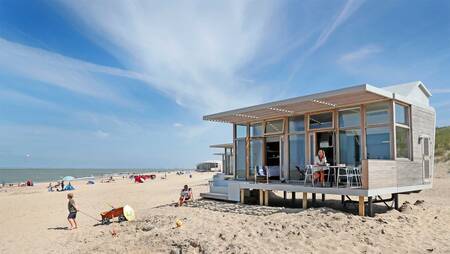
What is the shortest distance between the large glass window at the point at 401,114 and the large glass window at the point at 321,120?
1.94m

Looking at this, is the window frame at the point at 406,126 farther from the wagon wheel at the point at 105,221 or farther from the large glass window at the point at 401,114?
the wagon wheel at the point at 105,221

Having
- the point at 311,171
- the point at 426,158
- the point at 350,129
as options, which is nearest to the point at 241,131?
the point at 311,171

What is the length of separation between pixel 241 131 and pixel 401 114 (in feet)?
20.5

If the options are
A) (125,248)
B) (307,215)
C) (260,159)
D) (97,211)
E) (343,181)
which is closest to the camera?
(125,248)

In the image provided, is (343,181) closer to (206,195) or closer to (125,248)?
(206,195)

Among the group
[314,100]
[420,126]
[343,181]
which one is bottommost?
[343,181]

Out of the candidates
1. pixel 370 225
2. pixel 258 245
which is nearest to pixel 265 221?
pixel 258 245

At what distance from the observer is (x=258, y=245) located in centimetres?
733

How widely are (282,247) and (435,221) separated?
16.1 feet

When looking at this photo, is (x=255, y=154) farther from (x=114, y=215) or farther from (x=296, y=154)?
(x=114, y=215)

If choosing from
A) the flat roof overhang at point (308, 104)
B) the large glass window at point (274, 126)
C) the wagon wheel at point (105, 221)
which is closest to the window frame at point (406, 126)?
the flat roof overhang at point (308, 104)

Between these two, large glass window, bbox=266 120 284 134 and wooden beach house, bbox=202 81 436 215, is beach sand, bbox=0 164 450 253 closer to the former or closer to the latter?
wooden beach house, bbox=202 81 436 215

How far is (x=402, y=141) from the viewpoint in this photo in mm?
10531

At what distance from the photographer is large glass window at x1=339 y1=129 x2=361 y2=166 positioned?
10.7m
